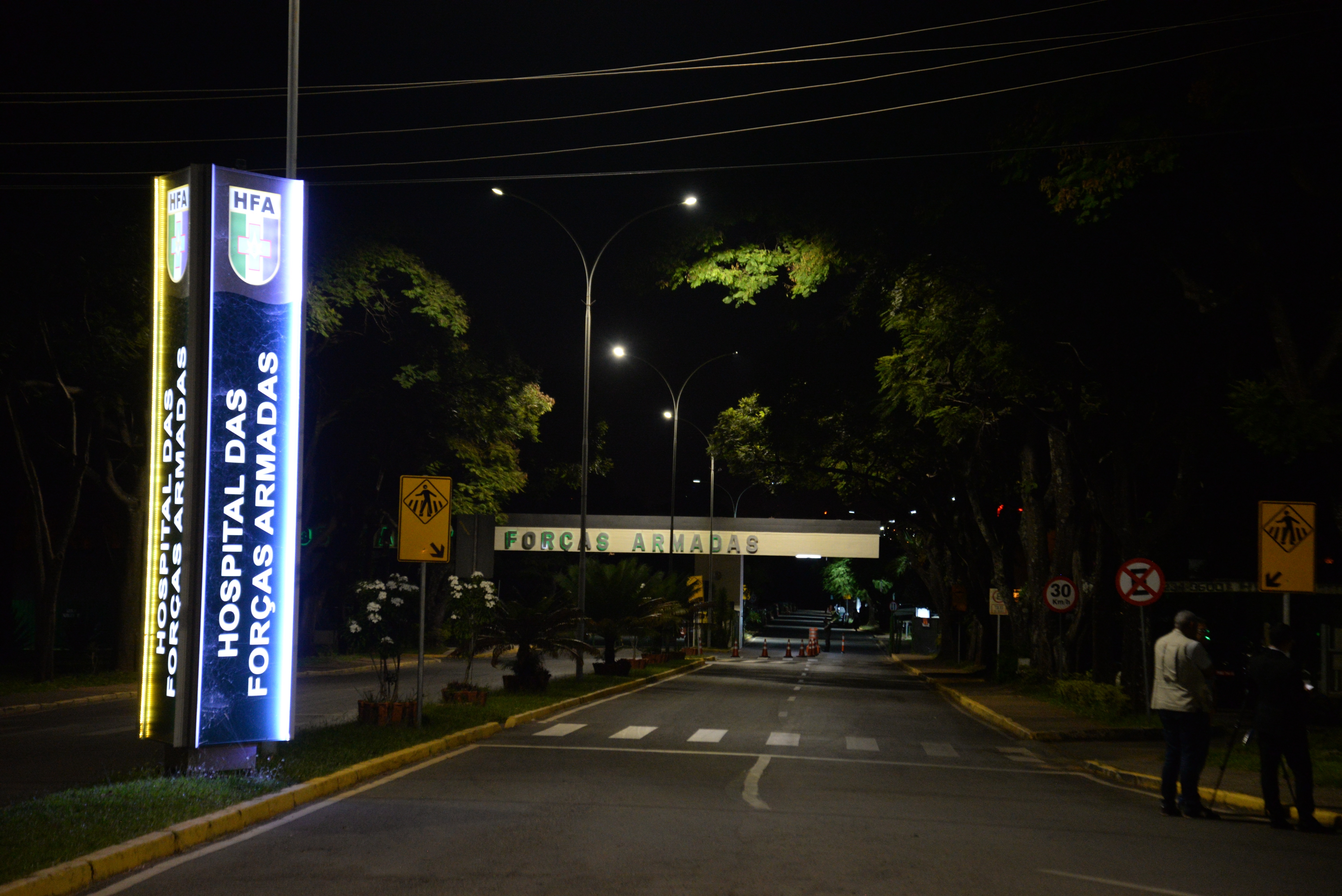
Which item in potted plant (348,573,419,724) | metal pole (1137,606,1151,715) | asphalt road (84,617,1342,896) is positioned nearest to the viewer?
asphalt road (84,617,1342,896)

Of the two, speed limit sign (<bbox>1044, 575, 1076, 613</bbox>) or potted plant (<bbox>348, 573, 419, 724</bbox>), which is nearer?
potted plant (<bbox>348, 573, 419, 724</bbox>)

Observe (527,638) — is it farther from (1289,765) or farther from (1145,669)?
(1289,765)

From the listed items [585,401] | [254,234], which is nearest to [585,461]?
[585,401]

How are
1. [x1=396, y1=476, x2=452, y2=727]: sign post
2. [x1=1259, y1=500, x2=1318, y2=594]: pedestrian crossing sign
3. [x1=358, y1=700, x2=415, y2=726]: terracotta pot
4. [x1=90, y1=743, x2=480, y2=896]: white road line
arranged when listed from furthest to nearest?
1. [x1=358, y1=700, x2=415, y2=726]: terracotta pot
2. [x1=396, y1=476, x2=452, y2=727]: sign post
3. [x1=1259, y1=500, x2=1318, y2=594]: pedestrian crossing sign
4. [x1=90, y1=743, x2=480, y2=896]: white road line

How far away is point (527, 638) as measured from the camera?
950 inches

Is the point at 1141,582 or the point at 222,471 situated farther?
the point at 1141,582

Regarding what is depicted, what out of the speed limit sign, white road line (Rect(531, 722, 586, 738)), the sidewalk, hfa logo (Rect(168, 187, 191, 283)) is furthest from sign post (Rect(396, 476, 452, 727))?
the speed limit sign

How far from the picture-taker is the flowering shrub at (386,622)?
16.7m

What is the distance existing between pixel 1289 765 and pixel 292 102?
10.9m

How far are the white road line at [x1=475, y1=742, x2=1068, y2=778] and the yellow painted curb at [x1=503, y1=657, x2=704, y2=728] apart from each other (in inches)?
103

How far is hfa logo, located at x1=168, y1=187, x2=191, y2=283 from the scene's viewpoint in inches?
439

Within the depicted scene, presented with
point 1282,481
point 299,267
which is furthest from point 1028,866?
point 1282,481

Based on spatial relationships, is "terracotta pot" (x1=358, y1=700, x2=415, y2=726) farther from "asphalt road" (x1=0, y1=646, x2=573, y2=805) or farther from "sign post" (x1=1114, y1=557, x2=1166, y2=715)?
"sign post" (x1=1114, y1=557, x2=1166, y2=715)

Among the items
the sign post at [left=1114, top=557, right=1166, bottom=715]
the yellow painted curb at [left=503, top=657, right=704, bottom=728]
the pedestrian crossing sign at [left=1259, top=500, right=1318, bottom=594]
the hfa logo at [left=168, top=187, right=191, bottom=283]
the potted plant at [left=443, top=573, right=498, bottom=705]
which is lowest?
the yellow painted curb at [left=503, top=657, right=704, bottom=728]
